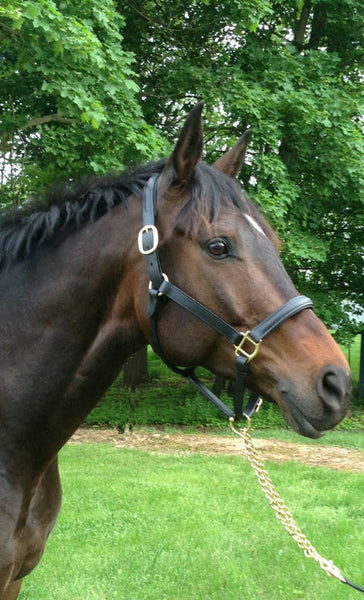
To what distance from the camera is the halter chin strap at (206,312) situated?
1827 millimetres

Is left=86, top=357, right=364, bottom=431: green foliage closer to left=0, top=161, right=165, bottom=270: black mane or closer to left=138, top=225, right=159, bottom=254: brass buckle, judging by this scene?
left=0, top=161, right=165, bottom=270: black mane

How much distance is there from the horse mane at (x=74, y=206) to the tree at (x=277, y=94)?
753 cm

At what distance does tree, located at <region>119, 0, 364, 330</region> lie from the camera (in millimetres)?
10195

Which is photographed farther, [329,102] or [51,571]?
[329,102]

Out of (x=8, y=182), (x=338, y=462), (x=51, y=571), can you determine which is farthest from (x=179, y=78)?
(x=51, y=571)

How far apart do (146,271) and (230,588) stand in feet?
11.4

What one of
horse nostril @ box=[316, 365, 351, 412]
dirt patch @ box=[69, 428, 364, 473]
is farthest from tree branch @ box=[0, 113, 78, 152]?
horse nostril @ box=[316, 365, 351, 412]

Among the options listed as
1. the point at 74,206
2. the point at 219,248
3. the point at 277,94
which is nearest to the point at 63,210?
the point at 74,206

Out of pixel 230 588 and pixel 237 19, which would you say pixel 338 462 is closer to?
pixel 230 588

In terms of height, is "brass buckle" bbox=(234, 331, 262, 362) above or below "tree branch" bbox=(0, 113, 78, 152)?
below

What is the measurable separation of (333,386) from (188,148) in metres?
1.02

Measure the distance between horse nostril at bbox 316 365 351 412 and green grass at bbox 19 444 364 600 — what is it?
3172 millimetres

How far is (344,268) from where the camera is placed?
46.4ft

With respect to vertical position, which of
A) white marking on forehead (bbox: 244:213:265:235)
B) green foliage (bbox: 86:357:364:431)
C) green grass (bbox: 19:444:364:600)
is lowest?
green foliage (bbox: 86:357:364:431)
